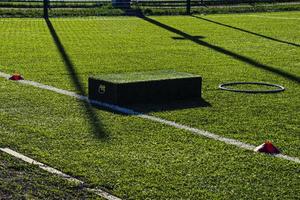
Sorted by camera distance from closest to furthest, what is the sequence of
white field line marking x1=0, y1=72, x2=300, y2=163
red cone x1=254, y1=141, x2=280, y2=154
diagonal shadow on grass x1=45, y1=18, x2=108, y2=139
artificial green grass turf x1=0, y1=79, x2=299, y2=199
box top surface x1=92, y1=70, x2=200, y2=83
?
artificial green grass turf x1=0, y1=79, x2=299, y2=199, red cone x1=254, y1=141, x2=280, y2=154, white field line marking x1=0, y1=72, x2=300, y2=163, diagonal shadow on grass x1=45, y1=18, x2=108, y2=139, box top surface x1=92, y1=70, x2=200, y2=83

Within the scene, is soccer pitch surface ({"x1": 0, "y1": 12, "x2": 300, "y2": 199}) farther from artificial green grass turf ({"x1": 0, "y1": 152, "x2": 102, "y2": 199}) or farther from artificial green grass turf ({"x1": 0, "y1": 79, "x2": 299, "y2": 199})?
artificial green grass turf ({"x1": 0, "y1": 152, "x2": 102, "y2": 199})

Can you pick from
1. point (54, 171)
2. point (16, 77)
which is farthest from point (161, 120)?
point (16, 77)

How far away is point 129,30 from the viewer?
2075 centimetres

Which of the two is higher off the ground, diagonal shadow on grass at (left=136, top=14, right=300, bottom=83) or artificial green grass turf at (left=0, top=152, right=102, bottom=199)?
artificial green grass turf at (left=0, top=152, right=102, bottom=199)

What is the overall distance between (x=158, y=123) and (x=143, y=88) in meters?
1.22

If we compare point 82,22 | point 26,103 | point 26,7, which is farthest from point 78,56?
point 26,7

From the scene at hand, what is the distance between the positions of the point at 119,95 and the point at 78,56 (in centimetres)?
549

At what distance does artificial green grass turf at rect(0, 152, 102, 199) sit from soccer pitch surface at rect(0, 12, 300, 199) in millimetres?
209

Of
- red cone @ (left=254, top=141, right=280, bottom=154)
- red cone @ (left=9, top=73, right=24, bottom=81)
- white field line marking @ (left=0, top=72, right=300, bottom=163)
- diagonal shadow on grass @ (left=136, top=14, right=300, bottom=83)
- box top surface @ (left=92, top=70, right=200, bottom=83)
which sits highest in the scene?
box top surface @ (left=92, top=70, right=200, bottom=83)

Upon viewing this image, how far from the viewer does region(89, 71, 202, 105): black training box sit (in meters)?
9.08

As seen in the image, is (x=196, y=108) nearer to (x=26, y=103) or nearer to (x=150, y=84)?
A: (x=150, y=84)

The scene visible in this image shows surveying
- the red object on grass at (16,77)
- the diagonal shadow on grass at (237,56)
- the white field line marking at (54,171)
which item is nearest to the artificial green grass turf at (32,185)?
the white field line marking at (54,171)

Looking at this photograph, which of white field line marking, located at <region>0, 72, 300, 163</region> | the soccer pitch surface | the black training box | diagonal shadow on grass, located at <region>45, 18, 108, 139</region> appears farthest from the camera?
the black training box

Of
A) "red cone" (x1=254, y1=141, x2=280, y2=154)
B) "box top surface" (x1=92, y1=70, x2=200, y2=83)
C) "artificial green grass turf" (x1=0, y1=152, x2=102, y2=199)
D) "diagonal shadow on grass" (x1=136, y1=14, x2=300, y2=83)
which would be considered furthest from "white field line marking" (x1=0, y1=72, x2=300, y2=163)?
"diagonal shadow on grass" (x1=136, y1=14, x2=300, y2=83)
